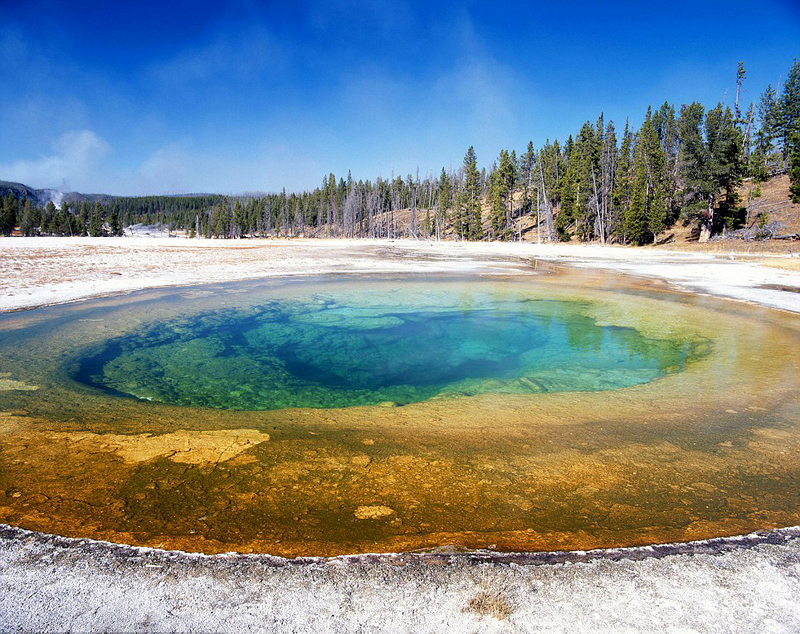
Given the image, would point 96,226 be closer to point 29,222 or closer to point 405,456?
point 29,222

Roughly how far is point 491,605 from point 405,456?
227 cm

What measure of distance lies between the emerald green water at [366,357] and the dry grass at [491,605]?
429 centimetres

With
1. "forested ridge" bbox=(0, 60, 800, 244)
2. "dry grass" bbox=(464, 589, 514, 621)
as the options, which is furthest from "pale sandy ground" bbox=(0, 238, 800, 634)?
"forested ridge" bbox=(0, 60, 800, 244)

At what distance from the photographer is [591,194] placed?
55.4 meters

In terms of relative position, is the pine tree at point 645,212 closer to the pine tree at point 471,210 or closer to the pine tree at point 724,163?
the pine tree at point 724,163

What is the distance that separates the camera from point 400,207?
11188 cm

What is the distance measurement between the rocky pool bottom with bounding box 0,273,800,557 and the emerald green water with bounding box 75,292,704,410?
0.34 ft

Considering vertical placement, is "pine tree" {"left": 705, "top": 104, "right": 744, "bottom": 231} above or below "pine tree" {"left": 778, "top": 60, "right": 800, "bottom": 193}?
below

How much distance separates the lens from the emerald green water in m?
7.48

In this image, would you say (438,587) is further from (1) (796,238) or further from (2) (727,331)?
(1) (796,238)

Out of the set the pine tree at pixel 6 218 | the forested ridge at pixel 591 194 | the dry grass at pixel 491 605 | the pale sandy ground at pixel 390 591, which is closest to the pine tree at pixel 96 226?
the forested ridge at pixel 591 194

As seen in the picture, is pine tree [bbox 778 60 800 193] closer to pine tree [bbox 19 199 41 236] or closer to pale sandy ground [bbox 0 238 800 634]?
pale sandy ground [bbox 0 238 800 634]

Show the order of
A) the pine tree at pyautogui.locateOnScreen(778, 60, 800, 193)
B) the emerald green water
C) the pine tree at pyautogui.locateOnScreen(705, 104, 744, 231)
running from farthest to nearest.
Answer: the pine tree at pyautogui.locateOnScreen(778, 60, 800, 193)
the pine tree at pyautogui.locateOnScreen(705, 104, 744, 231)
the emerald green water

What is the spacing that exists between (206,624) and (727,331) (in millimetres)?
11834
